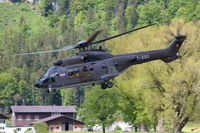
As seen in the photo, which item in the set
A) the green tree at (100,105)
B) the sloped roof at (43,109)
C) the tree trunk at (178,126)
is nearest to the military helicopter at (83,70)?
the tree trunk at (178,126)

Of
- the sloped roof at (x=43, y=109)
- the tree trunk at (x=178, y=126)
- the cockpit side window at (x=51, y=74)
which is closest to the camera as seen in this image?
the cockpit side window at (x=51, y=74)

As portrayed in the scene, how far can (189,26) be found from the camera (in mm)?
98000

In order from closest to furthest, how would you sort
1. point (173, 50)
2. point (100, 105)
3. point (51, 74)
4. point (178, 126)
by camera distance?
point (51, 74) < point (173, 50) < point (178, 126) < point (100, 105)

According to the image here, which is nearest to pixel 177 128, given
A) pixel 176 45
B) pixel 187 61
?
pixel 187 61

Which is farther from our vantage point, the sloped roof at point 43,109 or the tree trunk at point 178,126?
the sloped roof at point 43,109

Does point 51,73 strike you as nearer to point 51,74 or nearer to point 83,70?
point 51,74

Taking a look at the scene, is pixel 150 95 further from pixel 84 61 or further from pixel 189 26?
pixel 84 61

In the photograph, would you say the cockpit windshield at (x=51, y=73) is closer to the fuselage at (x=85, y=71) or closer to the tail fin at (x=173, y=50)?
the fuselage at (x=85, y=71)

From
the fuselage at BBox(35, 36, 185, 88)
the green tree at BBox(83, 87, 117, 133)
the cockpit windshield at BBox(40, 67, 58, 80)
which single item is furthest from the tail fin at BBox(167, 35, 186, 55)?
the green tree at BBox(83, 87, 117, 133)

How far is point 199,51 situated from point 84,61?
127 feet

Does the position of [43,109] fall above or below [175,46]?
above

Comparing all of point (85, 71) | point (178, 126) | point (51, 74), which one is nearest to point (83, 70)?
point (85, 71)

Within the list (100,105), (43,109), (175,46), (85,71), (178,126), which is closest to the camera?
(85,71)

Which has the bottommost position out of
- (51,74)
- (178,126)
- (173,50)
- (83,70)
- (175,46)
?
(178,126)
